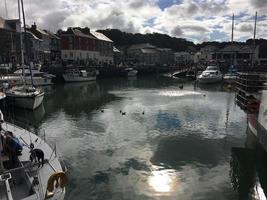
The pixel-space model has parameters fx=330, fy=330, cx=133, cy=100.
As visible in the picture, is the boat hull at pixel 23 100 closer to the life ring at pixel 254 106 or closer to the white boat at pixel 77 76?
the life ring at pixel 254 106

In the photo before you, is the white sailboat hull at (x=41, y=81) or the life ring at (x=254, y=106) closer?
the life ring at (x=254, y=106)

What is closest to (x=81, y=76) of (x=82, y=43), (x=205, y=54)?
(x=82, y=43)

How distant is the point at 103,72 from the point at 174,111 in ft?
222

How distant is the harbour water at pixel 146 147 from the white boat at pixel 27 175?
303cm

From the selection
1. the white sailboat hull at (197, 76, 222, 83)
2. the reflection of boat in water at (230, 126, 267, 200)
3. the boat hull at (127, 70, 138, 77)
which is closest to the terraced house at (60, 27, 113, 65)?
the boat hull at (127, 70, 138, 77)

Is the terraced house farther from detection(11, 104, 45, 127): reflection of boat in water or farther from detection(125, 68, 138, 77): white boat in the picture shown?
detection(11, 104, 45, 127): reflection of boat in water

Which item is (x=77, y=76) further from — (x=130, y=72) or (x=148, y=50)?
(x=148, y=50)

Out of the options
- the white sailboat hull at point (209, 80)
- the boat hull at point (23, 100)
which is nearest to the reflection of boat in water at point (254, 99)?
the boat hull at point (23, 100)

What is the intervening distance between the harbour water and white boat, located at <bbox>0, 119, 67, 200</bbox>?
3.03 meters

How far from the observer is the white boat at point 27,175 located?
37.7ft

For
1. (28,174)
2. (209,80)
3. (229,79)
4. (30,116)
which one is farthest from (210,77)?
(28,174)

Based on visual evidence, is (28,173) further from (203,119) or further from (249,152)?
(203,119)

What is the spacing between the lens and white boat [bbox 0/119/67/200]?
37.7ft

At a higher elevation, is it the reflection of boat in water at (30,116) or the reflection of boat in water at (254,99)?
the reflection of boat in water at (254,99)
